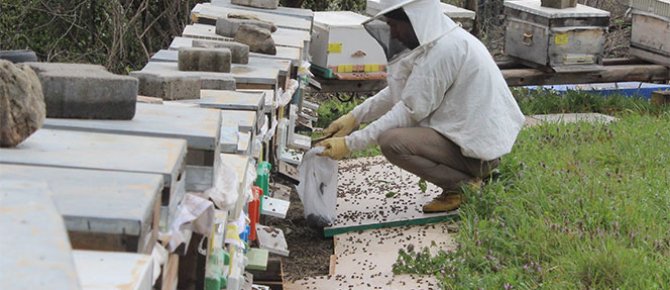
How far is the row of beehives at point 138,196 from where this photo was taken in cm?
199

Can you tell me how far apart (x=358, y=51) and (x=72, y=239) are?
7229 millimetres

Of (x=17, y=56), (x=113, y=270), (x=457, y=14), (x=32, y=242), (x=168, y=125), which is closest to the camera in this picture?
(x=32, y=242)

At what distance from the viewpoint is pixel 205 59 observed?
5.48 meters

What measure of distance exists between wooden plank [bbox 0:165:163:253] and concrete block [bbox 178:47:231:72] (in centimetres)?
279

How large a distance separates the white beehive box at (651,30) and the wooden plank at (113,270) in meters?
8.94

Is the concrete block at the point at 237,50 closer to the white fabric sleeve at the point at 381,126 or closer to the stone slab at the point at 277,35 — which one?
the stone slab at the point at 277,35

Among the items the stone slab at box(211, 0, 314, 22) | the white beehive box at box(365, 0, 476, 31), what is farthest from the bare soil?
the white beehive box at box(365, 0, 476, 31)

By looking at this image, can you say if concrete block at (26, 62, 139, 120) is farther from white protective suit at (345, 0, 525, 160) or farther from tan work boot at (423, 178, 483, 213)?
tan work boot at (423, 178, 483, 213)

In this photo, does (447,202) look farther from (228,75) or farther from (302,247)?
(228,75)

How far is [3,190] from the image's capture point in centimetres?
216

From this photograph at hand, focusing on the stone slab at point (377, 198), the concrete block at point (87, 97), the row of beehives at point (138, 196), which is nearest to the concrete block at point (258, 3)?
the stone slab at point (377, 198)

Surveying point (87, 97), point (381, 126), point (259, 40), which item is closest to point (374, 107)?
point (381, 126)

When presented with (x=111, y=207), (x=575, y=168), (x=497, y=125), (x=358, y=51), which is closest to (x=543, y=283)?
(x=497, y=125)

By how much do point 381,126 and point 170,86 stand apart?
7.75ft
